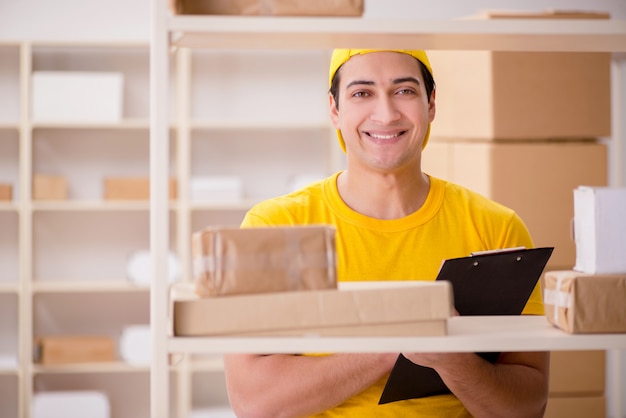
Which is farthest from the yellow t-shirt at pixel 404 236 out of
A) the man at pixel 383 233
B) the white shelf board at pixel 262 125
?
the white shelf board at pixel 262 125

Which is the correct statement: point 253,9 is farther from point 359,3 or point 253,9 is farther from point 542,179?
point 542,179

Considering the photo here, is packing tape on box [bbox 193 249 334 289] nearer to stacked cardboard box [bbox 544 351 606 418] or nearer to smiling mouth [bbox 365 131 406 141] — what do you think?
smiling mouth [bbox 365 131 406 141]

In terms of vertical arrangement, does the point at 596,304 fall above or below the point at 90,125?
below

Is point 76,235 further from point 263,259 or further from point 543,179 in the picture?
point 263,259

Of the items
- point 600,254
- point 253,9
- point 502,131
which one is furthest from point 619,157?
point 253,9

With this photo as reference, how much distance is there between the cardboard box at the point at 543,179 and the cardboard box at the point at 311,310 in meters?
1.82

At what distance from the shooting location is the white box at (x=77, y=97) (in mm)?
4207

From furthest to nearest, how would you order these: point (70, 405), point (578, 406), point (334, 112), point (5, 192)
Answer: point (5, 192) < point (70, 405) < point (578, 406) < point (334, 112)

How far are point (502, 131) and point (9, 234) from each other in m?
2.86

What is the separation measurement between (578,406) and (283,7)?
7.14 feet

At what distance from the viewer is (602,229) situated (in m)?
1.14

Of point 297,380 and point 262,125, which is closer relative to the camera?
point 297,380

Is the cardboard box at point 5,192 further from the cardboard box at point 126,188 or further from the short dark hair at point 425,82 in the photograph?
the short dark hair at point 425,82

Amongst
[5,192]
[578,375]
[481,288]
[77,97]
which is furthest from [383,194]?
[5,192]
